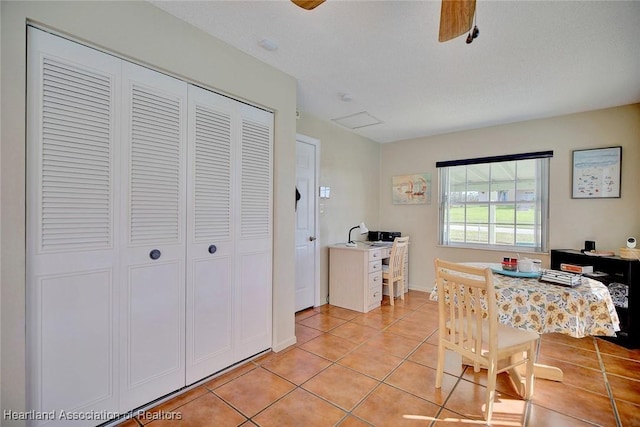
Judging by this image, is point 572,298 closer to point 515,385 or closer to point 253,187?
point 515,385

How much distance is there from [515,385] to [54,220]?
3058 millimetres

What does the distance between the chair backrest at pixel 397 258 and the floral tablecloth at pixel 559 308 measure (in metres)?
1.92

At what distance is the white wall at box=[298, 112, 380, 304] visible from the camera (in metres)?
3.86

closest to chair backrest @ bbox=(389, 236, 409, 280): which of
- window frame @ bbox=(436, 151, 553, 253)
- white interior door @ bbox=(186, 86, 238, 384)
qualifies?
window frame @ bbox=(436, 151, 553, 253)

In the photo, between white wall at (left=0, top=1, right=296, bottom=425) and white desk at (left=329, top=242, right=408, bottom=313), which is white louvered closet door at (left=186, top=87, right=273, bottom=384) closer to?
white wall at (left=0, top=1, right=296, bottom=425)

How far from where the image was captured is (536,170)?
3.67 meters

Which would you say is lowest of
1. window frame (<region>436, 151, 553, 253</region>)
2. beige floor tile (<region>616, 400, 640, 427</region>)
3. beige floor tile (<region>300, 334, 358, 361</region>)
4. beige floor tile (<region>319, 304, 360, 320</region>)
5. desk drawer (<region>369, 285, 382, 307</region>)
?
beige floor tile (<region>319, 304, 360, 320</region>)

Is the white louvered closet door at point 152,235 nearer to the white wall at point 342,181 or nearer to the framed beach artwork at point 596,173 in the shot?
the white wall at point 342,181

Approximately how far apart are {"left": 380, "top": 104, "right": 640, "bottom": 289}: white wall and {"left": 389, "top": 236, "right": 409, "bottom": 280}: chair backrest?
659mm

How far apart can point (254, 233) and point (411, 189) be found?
3098 mm

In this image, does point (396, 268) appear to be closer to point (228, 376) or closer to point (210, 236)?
point (228, 376)

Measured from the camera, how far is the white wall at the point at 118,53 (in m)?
1.28

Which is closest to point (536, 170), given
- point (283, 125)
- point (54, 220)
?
point (283, 125)

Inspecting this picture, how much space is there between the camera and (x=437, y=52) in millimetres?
2162
